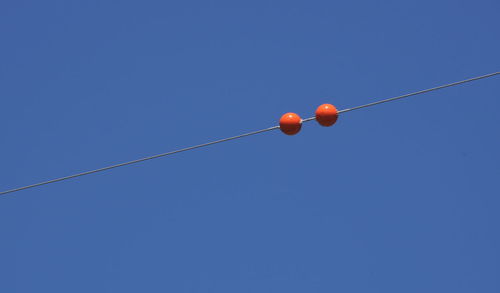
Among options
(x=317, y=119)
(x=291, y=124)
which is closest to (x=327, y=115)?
(x=317, y=119)

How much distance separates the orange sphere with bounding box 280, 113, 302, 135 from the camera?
15336 millimetres

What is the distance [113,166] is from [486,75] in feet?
19.4

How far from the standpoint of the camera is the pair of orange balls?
49.8 ft

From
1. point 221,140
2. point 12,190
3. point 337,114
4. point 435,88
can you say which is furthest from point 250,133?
point 12,190

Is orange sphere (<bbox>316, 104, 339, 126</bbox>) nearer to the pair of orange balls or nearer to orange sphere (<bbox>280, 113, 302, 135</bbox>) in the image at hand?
the pair of orange balls

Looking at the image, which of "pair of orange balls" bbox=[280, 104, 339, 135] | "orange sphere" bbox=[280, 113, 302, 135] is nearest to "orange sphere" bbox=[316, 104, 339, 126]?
"pair of orange balls" bbox=[280, 104, 339, 135]

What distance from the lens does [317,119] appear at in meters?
15.2

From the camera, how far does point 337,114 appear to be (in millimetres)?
15211

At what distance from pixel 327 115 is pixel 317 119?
0.17 meters

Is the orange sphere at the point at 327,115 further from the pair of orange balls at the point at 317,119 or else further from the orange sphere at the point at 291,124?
the orange sphere at the point at 291,124

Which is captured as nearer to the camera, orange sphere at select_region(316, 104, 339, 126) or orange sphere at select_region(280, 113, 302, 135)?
orange sphere at select_region(316, 104, 339, 126)

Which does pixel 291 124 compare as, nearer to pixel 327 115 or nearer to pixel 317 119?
pixel 317 119

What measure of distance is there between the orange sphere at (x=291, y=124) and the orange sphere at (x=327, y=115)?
349mm

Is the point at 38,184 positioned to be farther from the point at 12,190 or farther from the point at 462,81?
the point at 462,81
